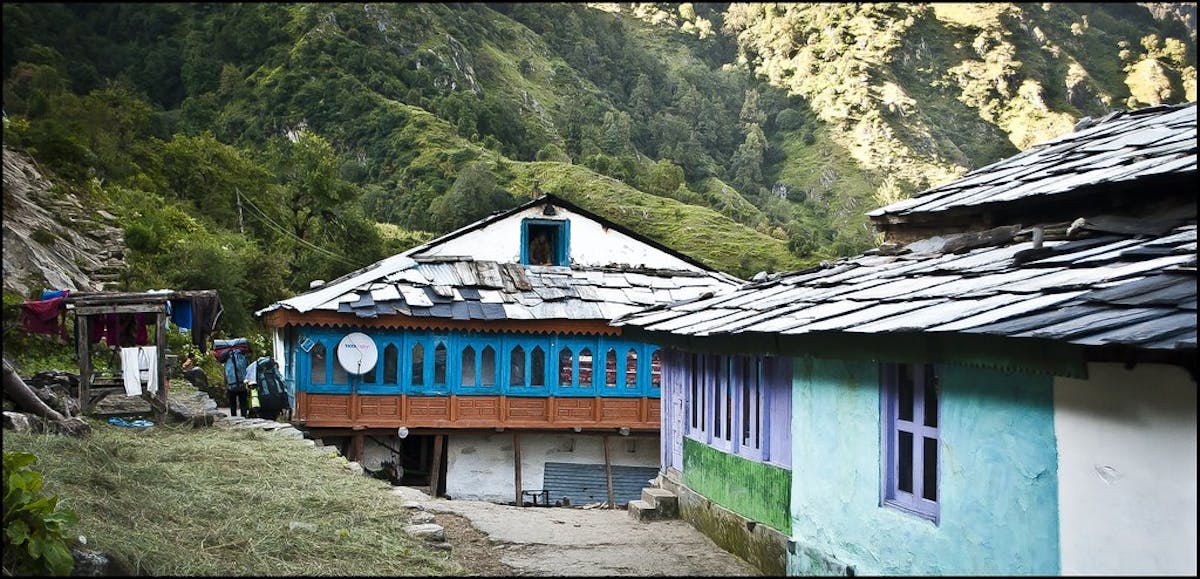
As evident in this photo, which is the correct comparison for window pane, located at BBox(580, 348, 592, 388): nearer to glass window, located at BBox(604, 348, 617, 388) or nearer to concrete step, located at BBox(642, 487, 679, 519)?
glass window, located at BBox(604, 348, 617, 388)

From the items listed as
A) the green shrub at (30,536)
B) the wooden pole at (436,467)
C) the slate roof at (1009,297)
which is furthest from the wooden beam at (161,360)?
the green shrub at (30,536)

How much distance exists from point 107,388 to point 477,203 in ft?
120

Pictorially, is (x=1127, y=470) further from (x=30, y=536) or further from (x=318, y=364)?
(x=318, y=364)

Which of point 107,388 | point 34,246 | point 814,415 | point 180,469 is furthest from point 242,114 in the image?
point 814,415

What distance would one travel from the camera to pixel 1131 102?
65.8 meters

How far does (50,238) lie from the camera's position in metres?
24.2

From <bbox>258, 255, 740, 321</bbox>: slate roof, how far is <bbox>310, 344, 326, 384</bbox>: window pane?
0.96m

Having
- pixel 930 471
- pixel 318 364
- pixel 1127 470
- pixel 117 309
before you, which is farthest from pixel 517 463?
pixel 1127 470

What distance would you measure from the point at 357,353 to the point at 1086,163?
43.0ft

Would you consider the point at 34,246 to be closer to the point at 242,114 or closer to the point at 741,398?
the point at 741,398

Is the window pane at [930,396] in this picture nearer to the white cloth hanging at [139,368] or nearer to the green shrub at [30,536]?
the green shrub at [30,536]

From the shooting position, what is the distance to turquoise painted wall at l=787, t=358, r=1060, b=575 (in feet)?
18.5

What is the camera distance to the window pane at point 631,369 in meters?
20.1

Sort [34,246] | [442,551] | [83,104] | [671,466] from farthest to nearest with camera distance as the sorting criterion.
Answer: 1. [83,104]
2. [34,246]
3. [671,466]
4. [442,551]
